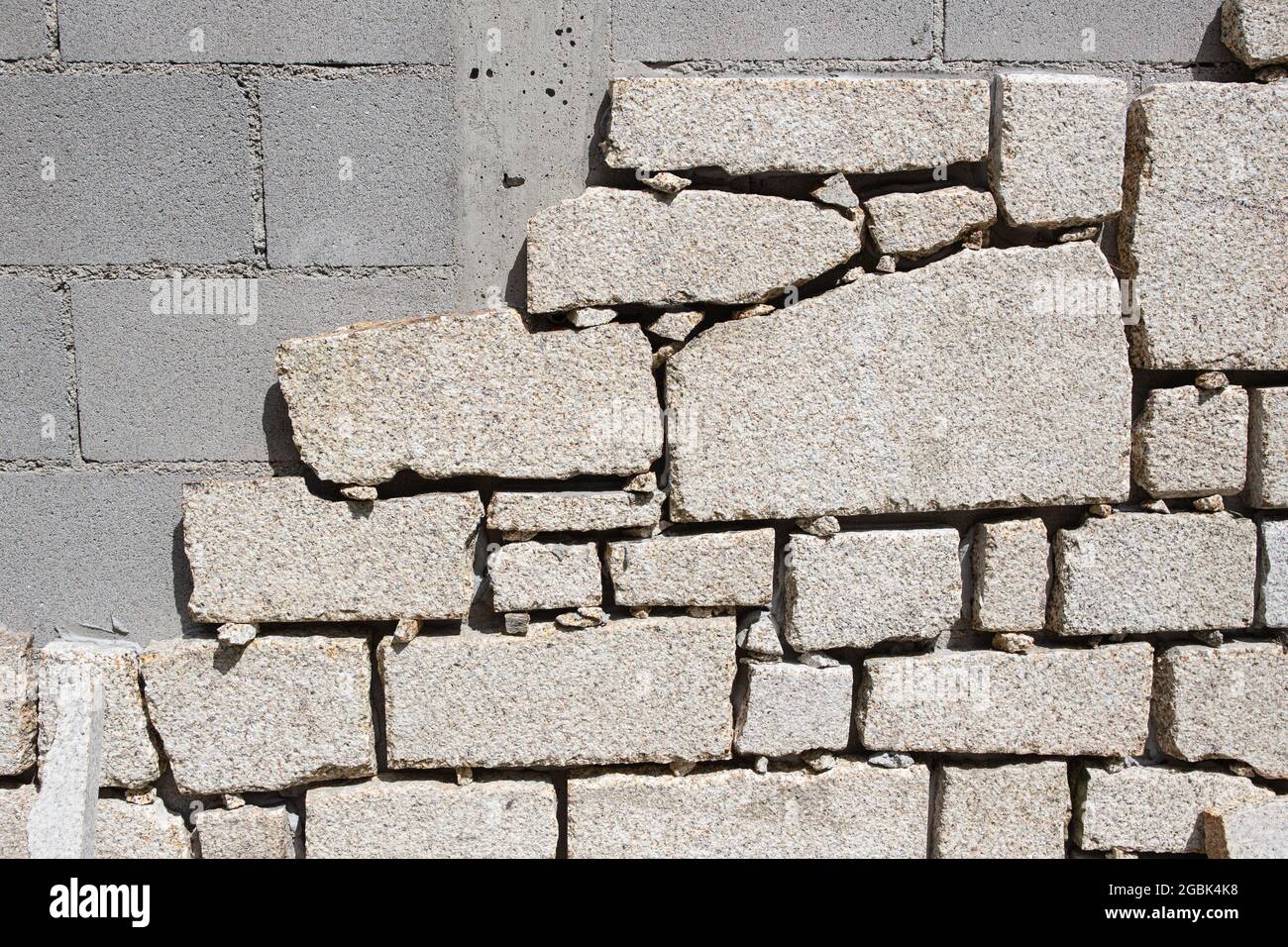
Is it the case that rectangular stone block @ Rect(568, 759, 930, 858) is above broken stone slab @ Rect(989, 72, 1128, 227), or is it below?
below

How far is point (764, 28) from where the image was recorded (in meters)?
2.30

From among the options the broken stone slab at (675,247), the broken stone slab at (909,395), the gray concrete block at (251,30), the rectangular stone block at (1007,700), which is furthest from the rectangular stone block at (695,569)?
the gray concrete block at (251,30)

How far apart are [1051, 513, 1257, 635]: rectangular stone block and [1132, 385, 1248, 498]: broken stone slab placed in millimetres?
102

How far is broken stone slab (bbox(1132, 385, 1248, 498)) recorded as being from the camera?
242 centimetres

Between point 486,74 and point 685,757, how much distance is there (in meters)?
1.93

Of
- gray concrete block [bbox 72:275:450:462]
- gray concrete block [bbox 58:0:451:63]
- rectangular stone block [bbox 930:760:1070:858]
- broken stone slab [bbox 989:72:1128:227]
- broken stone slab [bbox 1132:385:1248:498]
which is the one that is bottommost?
rectangular stone block [bbox 930:760:1070:858]

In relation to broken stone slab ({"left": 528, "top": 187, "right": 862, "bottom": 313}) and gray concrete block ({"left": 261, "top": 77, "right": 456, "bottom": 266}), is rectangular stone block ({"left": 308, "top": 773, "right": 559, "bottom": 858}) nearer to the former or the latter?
broken stone slab ({"left": 528, "top": 187, "right": 862, "bottom": 313})

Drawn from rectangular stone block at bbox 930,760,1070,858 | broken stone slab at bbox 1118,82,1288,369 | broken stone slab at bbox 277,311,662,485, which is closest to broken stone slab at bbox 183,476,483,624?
broken stone slab at bbox 277,311,662,485

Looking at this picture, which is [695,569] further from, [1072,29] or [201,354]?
[1072,29]

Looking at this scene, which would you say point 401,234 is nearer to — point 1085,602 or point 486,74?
point 486,74

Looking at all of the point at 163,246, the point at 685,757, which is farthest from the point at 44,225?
the point at 685,757

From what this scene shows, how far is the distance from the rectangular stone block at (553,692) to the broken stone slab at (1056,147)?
1411 millimetres

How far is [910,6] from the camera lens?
2324 millimetres

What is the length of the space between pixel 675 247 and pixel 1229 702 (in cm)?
203
